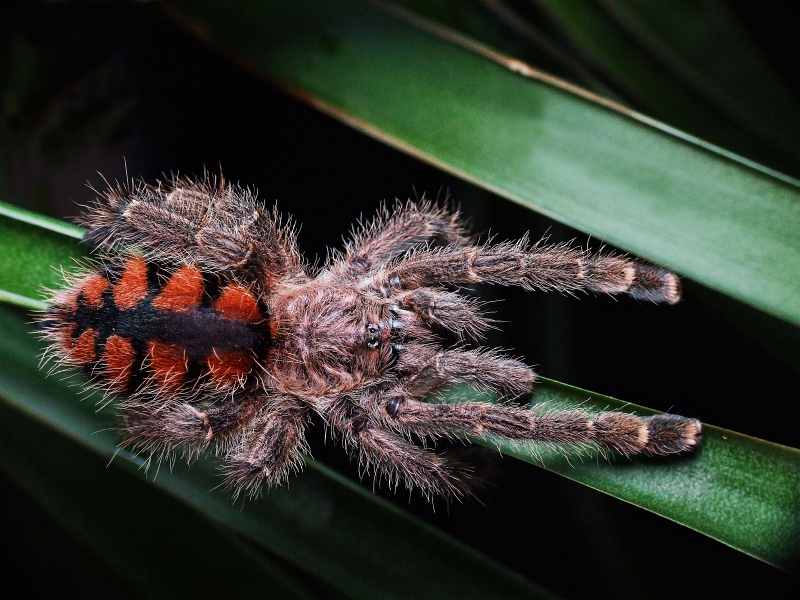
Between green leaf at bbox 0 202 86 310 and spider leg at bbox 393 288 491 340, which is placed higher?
spider leg at bbox 393 288 491 340

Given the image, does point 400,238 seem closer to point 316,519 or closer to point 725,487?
point 316,519

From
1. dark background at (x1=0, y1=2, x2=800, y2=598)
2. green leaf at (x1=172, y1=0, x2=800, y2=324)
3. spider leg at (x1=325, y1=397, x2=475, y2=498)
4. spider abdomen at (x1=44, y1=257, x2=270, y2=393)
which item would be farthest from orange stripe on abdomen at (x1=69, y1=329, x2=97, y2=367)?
green leaf at (x1=172, y1=0, x2=800, y2=324)

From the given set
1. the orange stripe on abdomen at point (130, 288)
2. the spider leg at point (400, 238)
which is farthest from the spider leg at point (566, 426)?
the orange stripe on abdomen at point (130, 288)

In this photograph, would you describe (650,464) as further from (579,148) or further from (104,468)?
(104,468)

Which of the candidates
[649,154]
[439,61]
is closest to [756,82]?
[649,154]

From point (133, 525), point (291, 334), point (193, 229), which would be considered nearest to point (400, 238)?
point (291, 334)

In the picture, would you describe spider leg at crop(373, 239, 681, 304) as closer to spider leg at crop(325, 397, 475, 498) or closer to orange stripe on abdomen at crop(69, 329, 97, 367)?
spider leg at crop(325, 397, 475, 498)

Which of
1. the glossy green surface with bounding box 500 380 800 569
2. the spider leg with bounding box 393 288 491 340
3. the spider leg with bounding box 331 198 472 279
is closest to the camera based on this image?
the glossy green surface with bounding box 500 380 800 569
